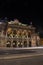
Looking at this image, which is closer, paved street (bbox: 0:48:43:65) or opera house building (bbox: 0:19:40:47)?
paved street (bbox: 0:48:43:65)

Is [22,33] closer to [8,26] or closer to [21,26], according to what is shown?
[21,26]

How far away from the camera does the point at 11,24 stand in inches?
2502

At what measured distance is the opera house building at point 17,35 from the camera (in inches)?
2410

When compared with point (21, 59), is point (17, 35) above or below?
above

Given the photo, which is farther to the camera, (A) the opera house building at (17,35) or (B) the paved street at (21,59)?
(A) the opera house building at (17,35)

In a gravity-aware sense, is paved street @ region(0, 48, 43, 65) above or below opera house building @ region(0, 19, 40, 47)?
below

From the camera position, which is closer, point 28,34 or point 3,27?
point 3,27

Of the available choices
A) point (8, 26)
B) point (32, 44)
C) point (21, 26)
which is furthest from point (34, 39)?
point (8, 26)

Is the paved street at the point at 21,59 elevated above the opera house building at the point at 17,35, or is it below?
below

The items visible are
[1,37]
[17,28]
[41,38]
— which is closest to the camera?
[1,37]

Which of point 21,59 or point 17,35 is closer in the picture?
point 21,59

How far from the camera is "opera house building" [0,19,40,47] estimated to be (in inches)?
2410

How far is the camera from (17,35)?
2576 inches

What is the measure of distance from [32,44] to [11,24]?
11952mm
